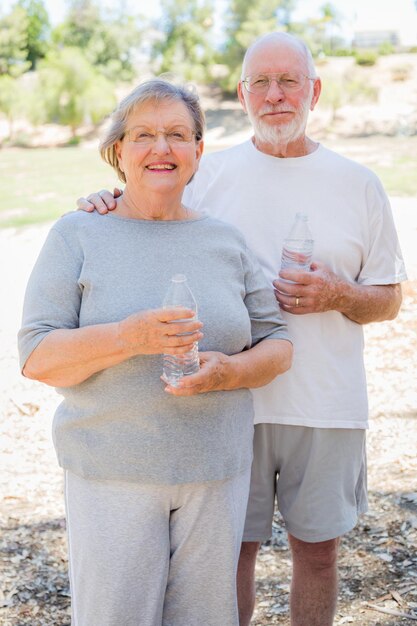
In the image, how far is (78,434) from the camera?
2195 millimetres

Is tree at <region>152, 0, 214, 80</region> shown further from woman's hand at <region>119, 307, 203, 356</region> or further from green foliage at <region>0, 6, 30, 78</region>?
woman's hand at <region>119, 307, 203, 356</region>

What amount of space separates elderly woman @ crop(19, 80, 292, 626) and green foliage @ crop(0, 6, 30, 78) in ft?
149

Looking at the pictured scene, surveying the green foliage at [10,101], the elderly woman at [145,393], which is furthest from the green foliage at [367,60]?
the elderly woman at [145,393]

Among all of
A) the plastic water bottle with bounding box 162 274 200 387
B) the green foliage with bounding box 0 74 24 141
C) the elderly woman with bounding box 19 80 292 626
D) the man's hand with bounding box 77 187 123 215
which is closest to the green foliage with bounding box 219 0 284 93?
the green foliage with bounding box 0 74 24 141

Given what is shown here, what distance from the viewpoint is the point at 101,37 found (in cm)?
5031

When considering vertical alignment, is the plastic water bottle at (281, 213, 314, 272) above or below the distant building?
above

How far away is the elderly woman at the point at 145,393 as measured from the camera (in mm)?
2152

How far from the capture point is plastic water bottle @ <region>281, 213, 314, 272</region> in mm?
2541

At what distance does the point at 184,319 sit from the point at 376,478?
11.5 feet

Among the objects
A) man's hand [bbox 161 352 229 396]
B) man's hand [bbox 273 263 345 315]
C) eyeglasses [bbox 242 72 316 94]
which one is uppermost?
eyeglasses [bbox 242 72 316 94]

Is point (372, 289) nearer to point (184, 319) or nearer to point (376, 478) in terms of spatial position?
point (184, 319)

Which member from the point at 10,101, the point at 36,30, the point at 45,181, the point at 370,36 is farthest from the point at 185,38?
the point at 370,36

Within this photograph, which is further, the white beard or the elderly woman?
the white beard

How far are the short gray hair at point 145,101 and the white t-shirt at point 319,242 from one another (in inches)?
16.1
